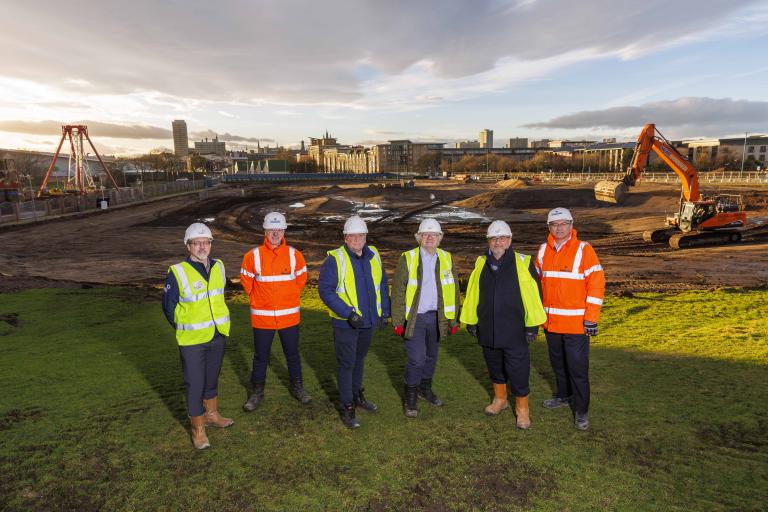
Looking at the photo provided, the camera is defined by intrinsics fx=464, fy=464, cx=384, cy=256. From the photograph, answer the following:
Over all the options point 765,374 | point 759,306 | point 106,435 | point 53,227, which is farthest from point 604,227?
point 53,227

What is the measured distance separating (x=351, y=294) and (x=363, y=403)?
1.37 metres

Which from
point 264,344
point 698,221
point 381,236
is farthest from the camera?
point 381,236

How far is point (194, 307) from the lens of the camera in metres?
4.43

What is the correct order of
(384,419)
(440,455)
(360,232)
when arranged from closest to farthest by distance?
(440,455), (360,232), (384,419)

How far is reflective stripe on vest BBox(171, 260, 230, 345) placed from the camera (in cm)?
441

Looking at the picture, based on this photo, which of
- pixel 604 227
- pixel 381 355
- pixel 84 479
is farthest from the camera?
pixel 604 227

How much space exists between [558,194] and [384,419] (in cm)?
4031

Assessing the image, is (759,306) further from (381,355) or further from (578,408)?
(381,355)

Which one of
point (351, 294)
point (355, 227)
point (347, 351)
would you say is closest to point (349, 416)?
point (347, 351)

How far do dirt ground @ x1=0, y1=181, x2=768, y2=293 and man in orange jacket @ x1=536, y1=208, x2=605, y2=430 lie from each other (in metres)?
9.70

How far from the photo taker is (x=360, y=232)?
4.80 metres

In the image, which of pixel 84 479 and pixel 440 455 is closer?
pixel 84 479

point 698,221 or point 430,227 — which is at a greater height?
point 430,227

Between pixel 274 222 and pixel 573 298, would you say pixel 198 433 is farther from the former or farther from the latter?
pixel 573 298
